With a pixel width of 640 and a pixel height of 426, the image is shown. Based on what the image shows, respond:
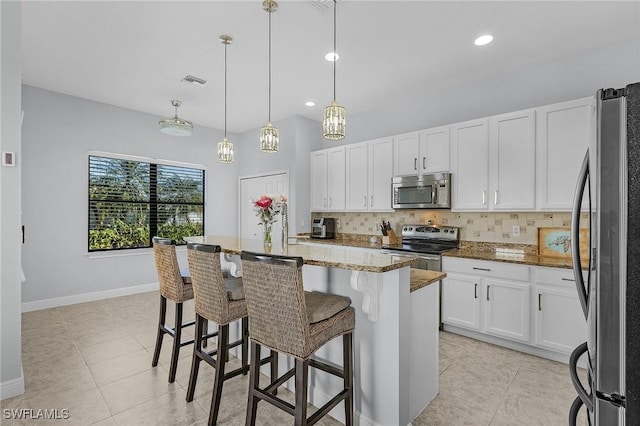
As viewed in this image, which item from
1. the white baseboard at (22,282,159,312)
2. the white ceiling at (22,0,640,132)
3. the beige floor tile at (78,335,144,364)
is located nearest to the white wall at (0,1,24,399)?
the white ceiling at (22,0,640,132)

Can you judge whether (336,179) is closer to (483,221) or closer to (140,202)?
(483,221)

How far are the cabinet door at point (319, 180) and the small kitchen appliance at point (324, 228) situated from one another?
7.6 inches

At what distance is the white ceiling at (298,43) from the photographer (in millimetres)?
2469

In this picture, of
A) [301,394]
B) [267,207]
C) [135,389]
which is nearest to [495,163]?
[267,207]

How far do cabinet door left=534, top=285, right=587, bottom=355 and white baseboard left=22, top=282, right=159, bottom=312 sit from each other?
530 centimetres

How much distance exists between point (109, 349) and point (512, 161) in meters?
4.47

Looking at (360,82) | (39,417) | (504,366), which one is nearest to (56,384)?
(39,417)

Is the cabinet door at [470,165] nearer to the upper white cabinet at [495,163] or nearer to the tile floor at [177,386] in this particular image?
the upper white cabinet at [495,163]

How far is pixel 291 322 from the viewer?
1.54m

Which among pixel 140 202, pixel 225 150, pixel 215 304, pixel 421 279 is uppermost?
pixel 225 150

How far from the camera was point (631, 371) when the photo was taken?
0.85 metres

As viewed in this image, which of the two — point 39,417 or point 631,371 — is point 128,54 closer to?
point 39,417

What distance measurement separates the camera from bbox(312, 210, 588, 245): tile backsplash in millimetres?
3314

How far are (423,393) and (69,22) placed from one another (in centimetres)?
403
